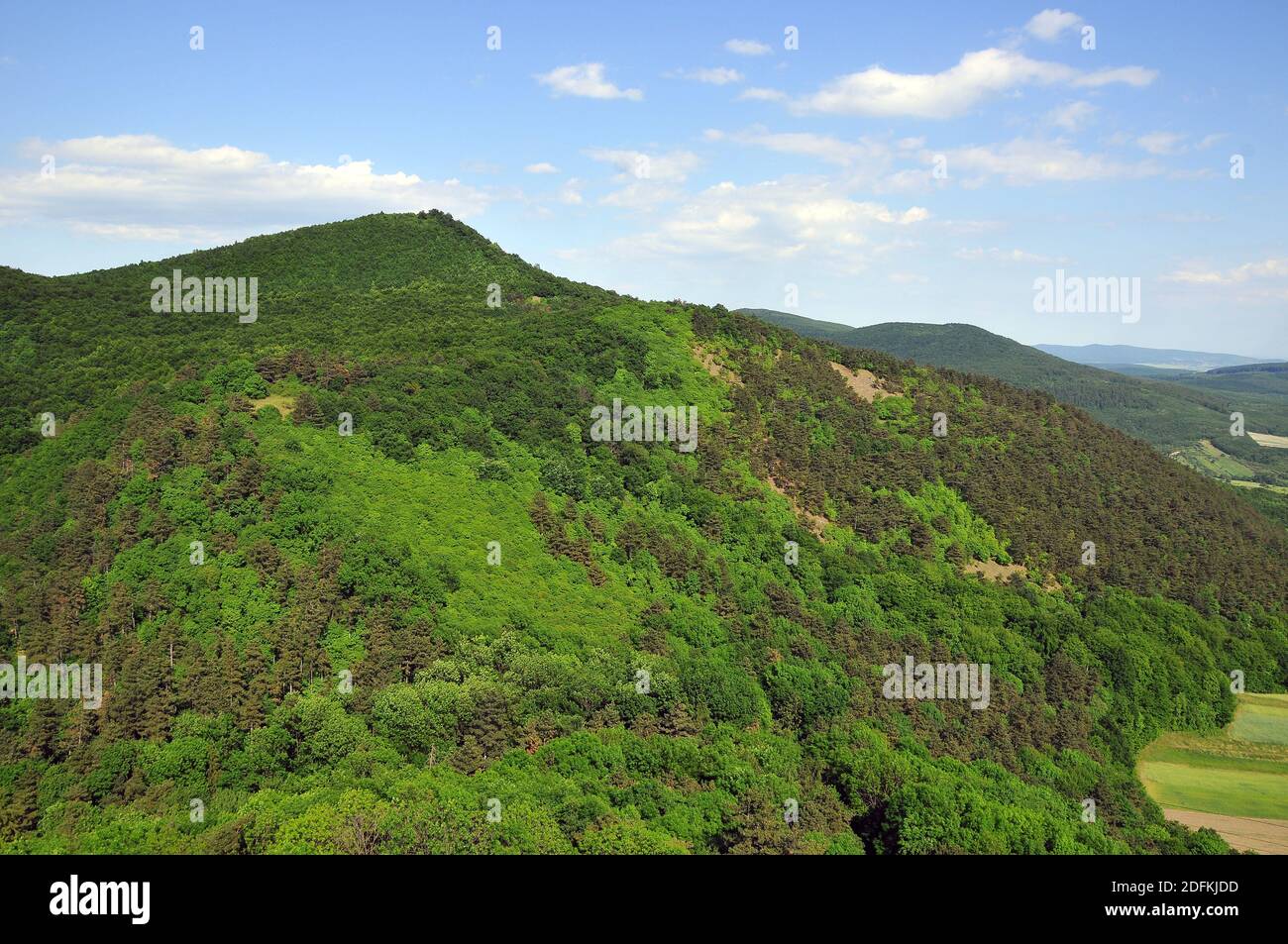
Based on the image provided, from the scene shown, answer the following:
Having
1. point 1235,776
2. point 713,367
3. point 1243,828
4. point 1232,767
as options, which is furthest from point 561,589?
point 1232,767

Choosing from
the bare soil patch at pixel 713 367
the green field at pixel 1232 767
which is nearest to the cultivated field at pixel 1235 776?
the green field at pixel 1232 767

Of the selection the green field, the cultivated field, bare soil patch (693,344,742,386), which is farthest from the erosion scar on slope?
the cultivated field

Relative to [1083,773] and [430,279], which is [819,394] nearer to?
[1083,773]

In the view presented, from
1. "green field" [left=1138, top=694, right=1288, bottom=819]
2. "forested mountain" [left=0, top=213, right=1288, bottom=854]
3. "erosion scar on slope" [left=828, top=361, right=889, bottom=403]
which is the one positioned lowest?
"green field" [left=1138, top=694, right=1288, bottom=819]

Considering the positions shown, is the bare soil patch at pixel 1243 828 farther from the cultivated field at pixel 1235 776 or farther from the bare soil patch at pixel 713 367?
the bare soil patch at pixel 713 367

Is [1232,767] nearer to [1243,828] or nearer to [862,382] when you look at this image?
[1243,828]

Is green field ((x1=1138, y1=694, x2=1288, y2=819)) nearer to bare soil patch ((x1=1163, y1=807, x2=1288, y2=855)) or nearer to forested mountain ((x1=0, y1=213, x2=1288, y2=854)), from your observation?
bare soil patch ((x1=1163, y1=807, x2=1288, y2=855))

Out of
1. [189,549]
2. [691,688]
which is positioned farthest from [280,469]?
[691,688]
